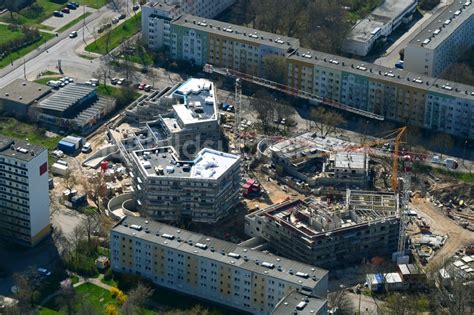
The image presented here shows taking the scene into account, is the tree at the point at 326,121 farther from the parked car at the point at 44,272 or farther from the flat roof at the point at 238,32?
the parked car at the point at 44,272

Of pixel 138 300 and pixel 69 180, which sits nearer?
pixel 138 300

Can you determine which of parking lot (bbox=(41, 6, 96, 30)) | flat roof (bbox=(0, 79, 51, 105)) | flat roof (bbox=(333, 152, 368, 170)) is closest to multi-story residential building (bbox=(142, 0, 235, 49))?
parking lot (bbox=(41, 6, 96, 30))

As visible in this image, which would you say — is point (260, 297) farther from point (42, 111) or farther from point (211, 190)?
point (42, 111)

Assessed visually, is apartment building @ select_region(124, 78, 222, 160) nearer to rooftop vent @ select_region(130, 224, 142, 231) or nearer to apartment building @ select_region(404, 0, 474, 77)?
rooftop vent @ select_region(130, 224, 142, 231)

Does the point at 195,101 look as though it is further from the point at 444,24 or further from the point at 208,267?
the point at 444,24

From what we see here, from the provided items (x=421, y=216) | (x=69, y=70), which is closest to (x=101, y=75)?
(x=69, y=70)

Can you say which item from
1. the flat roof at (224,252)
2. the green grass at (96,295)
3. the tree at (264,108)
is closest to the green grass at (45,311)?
the green grass at (96,295)

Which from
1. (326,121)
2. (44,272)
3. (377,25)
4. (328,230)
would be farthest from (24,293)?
(377,25)
